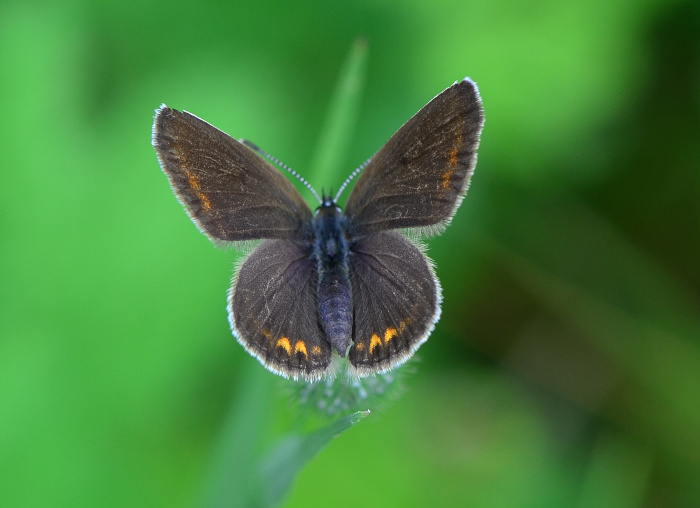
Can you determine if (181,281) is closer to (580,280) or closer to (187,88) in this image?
(187,88)

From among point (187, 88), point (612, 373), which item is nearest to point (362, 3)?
point (187, 88)

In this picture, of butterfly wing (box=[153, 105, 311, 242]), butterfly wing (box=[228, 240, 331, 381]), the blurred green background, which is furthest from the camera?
the blurred green background

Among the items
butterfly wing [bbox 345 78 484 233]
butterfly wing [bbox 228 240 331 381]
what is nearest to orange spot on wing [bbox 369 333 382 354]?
butterfly wing [bbox 228 240 331 381]

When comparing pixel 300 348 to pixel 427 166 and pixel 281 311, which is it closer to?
pixel 281 311

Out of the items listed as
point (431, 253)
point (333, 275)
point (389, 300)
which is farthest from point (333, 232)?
point (431, 253)

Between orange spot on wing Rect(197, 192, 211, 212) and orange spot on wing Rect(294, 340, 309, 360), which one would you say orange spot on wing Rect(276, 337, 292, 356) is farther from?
orange spot on wing Rect(197, 192, 211, 212)
